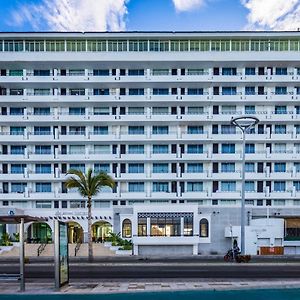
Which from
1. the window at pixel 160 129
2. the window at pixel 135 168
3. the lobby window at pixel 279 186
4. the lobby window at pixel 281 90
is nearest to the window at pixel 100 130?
the window at pixel 135 168

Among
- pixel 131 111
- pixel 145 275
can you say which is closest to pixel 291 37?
pixel 131 111

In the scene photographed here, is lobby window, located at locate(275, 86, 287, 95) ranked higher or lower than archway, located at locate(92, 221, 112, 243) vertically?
higher

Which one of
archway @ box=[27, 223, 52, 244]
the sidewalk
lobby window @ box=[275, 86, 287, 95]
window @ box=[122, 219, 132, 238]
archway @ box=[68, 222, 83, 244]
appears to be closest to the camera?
the sidewalk

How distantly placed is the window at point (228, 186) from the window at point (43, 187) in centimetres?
2395

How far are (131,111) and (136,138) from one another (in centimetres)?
426

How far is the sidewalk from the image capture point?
16250 mm

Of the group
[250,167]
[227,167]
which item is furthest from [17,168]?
[250,167]

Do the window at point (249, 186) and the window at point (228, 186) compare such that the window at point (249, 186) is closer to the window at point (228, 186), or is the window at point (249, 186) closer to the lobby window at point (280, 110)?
the window at point (228, 186)

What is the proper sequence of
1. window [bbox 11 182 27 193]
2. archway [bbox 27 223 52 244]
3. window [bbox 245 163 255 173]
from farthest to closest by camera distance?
window [bbox 245 163 255 173] → archway [bbox 27 223 52 244] → window [bbox 11 182 27 193]

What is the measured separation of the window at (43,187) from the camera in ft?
156

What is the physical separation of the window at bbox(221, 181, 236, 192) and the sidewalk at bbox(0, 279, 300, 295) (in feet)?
94.7

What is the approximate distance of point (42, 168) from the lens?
1887 inches

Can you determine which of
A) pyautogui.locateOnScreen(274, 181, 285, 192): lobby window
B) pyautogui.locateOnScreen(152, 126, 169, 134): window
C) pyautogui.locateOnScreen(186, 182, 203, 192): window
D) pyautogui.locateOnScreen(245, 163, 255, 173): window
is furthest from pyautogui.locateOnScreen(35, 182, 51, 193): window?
pyautogui.locateOnScreen(274, 181, 285, 192): lobby window

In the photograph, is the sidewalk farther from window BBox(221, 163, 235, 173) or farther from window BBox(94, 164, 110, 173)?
window BBox(221, 163, 235, 173)
